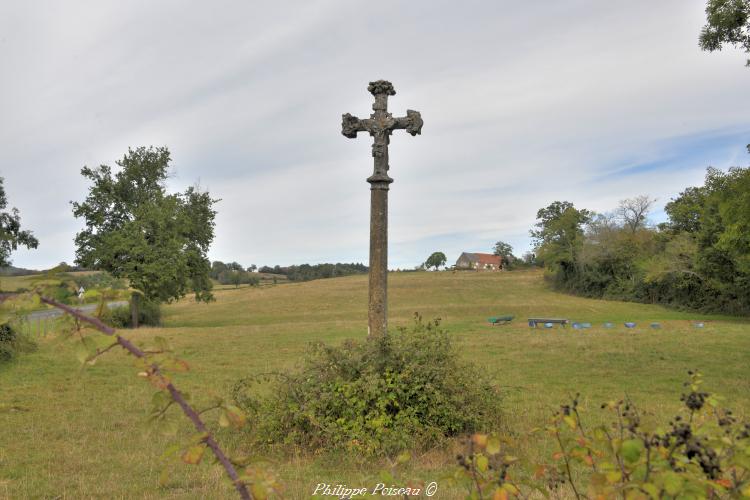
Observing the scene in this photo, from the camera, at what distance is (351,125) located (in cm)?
790

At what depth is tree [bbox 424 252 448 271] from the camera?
407 feet

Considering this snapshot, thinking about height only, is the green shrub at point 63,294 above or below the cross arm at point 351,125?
below

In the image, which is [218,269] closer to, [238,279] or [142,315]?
[238,279]

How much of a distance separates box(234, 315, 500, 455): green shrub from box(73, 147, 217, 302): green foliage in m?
27.4

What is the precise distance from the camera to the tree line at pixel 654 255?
34.8 meters

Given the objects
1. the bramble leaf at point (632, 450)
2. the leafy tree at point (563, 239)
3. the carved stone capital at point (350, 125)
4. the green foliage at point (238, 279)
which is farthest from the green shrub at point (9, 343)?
the green foliage at point (238, 279)

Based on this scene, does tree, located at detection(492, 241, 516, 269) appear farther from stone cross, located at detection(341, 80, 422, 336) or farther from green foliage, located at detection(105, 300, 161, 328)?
stone cross, located at detection(341, 80, 422, 336)

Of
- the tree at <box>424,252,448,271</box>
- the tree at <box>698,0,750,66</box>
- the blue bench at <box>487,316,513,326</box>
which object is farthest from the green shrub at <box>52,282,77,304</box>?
the tree at <box>424,252,448,271</box>

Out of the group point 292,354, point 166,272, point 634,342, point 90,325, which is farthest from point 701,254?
point 90,325

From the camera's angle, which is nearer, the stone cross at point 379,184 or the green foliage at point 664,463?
the green foliage at point 664,463

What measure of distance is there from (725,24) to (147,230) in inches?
1256

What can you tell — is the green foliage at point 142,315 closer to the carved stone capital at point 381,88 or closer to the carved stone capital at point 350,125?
the carved stone capital at point 350,125

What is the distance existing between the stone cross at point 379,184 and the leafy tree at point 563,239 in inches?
2191

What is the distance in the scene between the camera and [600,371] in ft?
45.0
